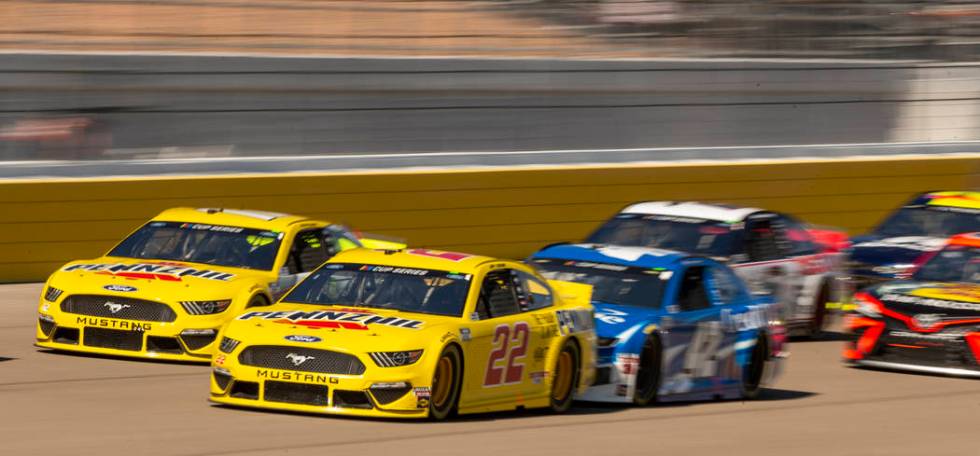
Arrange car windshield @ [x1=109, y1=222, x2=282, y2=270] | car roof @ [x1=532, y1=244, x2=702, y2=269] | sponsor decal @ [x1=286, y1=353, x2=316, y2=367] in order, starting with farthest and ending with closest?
car windshield @ [x1=109, y1=222, x2=282, y2=270] < car roof @ [x1=532, y1=244, x2=702, y2=269] < sponsor decal @ [x1=286, y1=353, x2=316, y2=367]

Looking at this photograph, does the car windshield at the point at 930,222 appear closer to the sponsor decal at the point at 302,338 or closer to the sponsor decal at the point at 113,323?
the sponsor decal at the point at 113,323

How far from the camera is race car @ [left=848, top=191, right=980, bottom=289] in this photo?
19.3 meters

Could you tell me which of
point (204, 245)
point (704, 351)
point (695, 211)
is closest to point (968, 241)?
point (695, 211)

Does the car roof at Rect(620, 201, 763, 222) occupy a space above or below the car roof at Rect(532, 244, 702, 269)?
above

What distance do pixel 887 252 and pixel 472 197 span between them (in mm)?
5687

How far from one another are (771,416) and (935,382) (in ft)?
10.5

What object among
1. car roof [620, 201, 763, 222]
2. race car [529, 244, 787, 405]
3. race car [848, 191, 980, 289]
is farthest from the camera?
race car [848, 191, 980, 289]

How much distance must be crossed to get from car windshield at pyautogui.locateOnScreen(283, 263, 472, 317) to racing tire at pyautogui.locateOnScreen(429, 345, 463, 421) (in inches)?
17.2

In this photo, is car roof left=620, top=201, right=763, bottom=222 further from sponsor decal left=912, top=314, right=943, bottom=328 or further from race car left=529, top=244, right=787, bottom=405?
race car left=529, top=244, right=787, bottom=405

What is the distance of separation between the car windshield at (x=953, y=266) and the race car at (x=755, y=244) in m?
1.65

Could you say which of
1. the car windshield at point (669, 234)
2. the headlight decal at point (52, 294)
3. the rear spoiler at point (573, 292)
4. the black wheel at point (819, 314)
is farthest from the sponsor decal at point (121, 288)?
the black wheel at point (819, 314)

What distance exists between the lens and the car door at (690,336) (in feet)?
41.5

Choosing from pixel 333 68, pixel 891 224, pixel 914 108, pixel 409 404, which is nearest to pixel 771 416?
pixel 409 404

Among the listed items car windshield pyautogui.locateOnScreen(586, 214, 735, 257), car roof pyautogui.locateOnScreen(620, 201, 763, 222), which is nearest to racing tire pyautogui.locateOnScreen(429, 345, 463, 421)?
car windshield pyautogui.locateOnScreen(586, 214, 735, 257)
